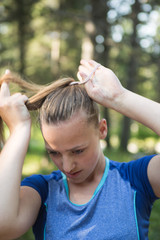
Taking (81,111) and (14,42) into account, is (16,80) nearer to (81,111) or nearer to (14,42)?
(81,111)

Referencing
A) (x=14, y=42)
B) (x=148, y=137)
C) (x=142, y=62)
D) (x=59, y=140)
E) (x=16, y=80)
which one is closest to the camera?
(x=59, y=140)

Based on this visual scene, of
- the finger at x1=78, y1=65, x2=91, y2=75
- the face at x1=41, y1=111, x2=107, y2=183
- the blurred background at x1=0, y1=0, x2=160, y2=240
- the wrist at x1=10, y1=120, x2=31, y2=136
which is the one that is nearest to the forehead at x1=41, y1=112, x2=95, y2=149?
the face at x1=41, y1=111, x2=107, y2=183

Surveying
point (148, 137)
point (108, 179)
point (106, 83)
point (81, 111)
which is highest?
point (106, 83)

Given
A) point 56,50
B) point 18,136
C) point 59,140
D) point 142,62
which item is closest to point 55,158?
point 59,140

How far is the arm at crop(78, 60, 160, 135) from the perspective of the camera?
5.50 feet

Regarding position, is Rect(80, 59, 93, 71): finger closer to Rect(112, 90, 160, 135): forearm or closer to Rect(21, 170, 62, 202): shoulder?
Rect(112, 90, 160, 135): forearm

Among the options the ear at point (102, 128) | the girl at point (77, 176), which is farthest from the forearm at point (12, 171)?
the ear at point (102, 128)

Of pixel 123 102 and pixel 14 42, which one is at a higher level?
pixel 123 102

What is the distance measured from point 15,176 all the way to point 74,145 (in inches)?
15.8

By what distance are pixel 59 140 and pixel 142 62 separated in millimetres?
12589

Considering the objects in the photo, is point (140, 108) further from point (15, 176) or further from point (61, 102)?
point (15, 176)

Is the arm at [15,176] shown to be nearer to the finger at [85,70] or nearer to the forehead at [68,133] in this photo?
the forehead at [68,133]

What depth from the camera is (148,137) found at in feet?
66.1

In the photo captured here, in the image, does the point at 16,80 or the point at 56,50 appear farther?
the point at 56,50
